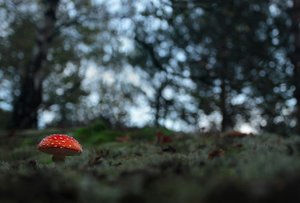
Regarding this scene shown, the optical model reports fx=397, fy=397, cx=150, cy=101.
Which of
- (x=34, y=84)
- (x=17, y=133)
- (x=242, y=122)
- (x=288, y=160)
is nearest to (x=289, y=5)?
(x=242, y=122)

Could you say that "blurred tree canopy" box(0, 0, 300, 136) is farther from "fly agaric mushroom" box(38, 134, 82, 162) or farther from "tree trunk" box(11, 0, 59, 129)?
"fly agaric mushroom" box(38, 134, 82, 162)

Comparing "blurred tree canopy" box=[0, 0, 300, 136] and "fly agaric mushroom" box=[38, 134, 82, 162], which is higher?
"blurred tree canopy" box=[0, 0, 300, 136]

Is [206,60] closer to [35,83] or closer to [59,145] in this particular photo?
[35,83]

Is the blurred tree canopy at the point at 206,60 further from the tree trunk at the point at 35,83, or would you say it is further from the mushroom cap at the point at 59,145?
the mushroom cap at the point at 59,145

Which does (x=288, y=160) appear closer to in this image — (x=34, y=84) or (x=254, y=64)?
(x=254, y=64)

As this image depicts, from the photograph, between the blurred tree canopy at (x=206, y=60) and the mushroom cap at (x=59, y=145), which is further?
the blurred tree canopy at (x=206, y=60)

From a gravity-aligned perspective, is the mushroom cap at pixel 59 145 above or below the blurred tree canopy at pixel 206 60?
below

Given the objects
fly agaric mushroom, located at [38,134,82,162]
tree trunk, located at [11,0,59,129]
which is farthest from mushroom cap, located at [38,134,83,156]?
tree trunk, located at [11,0,59,129]

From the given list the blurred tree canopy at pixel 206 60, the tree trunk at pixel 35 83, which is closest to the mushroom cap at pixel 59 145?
the blurred tree canopy at pixel 206 60

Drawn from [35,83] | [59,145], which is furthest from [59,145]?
[35,83]
